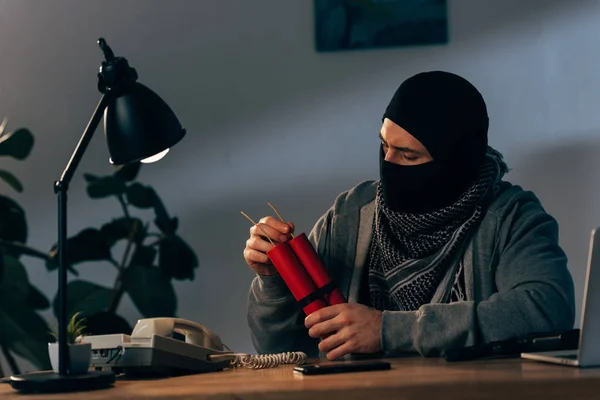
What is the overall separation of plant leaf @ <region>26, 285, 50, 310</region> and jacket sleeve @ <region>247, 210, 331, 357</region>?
1085mm

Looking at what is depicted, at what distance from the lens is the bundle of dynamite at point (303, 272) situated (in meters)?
1.55

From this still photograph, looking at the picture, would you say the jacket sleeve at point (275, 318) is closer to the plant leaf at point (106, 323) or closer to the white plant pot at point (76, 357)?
the white plant pot at point (76, 357)

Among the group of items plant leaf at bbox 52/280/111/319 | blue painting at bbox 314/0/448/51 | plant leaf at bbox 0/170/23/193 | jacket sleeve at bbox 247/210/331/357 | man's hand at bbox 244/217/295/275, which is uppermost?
blue painting at bbox 314/0/448/51

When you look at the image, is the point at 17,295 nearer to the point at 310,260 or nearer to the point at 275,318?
the point at 275,318

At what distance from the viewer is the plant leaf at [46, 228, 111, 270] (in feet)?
8.93

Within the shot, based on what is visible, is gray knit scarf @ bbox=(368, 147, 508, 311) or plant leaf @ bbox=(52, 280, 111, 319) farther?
plant leaf @ bbox=(52, 280, 111, 319)

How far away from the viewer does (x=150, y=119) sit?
1.29 metres

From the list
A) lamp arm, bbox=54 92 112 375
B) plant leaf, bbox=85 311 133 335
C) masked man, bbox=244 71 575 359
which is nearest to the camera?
lamp arm, bbox=54 92 112 375

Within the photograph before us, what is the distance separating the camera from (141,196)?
2.74 metres

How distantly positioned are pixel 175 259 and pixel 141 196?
0.78ft

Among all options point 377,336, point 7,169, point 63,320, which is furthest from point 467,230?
point 7,169

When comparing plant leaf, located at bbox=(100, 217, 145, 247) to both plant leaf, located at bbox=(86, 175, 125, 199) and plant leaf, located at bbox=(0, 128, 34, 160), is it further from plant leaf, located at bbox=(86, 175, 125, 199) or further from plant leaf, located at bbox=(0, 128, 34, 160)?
plant leaf, located at bbox=(0, 128, 34, 160)

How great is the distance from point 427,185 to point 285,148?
3.40 ft

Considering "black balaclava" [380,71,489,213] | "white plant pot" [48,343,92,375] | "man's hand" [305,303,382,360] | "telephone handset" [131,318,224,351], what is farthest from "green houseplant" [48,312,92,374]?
"black balaclava" [380,71,489,213]
